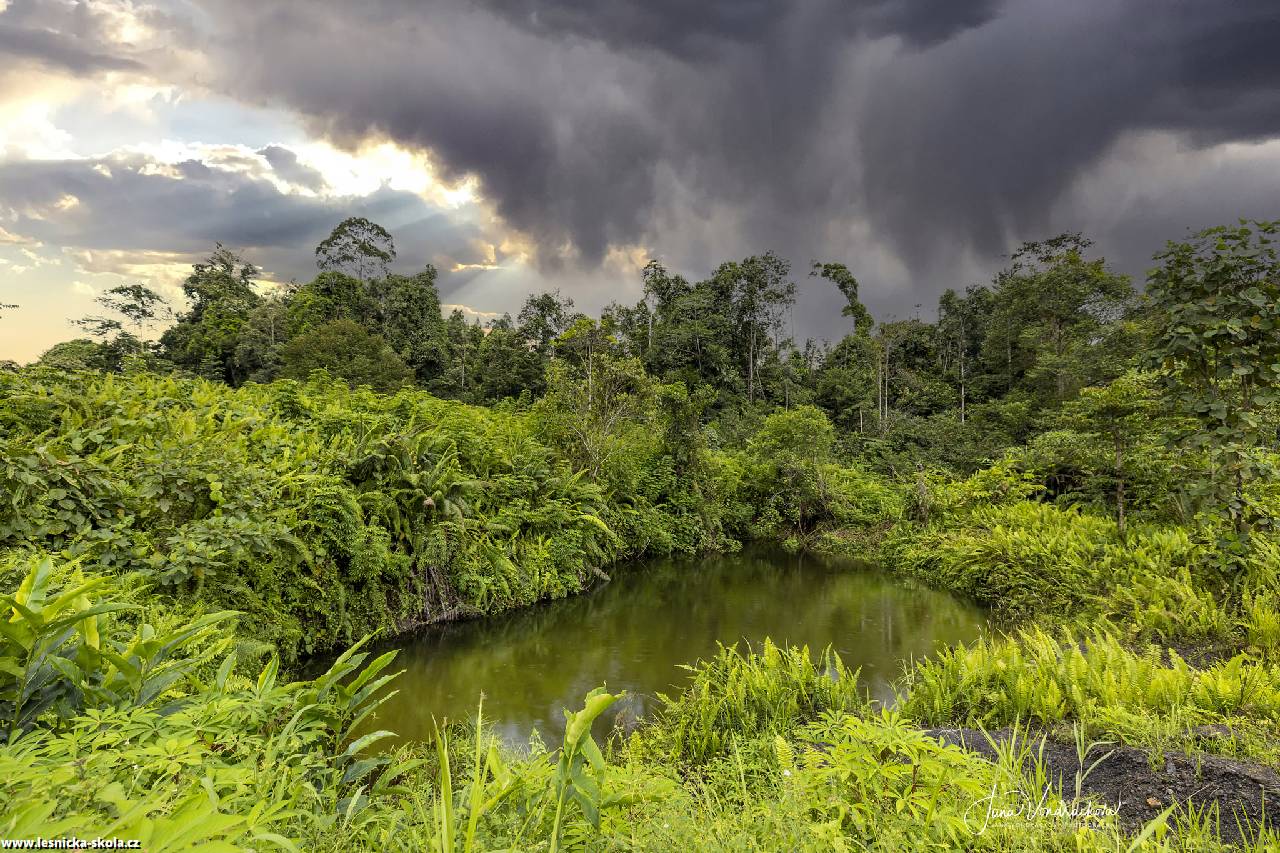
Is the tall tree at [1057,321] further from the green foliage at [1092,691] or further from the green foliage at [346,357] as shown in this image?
the green foliage at [346,357]

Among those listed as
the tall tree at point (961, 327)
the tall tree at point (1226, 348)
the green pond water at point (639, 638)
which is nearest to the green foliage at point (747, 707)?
the green pond water at point (639, 638)

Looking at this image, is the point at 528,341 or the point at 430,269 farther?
the point at 430,269

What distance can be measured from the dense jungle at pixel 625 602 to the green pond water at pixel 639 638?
9.3 inches

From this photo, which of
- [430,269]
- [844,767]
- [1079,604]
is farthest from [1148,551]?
[430,269]

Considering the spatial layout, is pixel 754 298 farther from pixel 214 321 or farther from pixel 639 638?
pixel 214 321

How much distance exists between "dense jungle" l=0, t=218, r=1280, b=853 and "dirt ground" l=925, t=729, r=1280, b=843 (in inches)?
0.7

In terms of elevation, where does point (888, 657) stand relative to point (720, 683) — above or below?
below

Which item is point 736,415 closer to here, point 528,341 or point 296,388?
point 528,341

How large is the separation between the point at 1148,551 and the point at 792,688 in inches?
239

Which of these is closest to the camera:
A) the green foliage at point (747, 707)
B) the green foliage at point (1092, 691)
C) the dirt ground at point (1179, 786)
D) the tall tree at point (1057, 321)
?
the dirt ground at point (1179, 786)

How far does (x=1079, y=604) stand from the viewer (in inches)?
277

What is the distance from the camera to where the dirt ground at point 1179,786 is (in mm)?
2342

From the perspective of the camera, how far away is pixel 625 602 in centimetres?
852

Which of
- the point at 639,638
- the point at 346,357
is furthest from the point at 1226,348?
the point at 346,357
